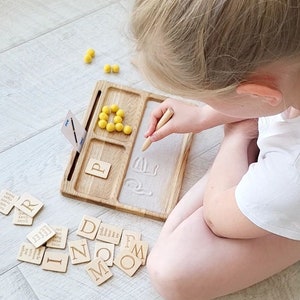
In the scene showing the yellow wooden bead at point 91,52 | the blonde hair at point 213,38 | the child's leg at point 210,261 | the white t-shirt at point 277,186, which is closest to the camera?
the blonde hair at point 213,38

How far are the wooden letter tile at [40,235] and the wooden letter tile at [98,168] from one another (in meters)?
0.13

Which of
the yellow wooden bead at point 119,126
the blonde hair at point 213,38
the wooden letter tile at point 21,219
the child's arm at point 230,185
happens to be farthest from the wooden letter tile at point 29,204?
the blonde hair at point 213,38

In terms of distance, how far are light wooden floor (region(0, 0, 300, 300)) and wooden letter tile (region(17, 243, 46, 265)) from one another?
0.5 inches

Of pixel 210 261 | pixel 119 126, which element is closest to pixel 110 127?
pixel 119 126

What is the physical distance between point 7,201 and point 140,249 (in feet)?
0.87

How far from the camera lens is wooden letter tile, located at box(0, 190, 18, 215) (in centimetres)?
99

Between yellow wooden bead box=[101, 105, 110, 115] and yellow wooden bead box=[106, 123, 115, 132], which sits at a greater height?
yellow wooden bead box=[101, 105, 110, 115]

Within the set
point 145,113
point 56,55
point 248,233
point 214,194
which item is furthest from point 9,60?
point 248,233

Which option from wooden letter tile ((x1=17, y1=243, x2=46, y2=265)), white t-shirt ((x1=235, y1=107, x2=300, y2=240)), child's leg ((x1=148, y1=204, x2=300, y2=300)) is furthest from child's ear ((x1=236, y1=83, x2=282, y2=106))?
wooden letter tile ((x1=17, y1=243, x2=46, y2=265))

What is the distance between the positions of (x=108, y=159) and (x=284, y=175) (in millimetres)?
452

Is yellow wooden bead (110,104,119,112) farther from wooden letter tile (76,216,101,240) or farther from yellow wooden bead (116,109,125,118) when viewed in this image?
wooden letter tile (76,216,101,240)

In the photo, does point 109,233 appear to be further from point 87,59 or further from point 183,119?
point 87,59

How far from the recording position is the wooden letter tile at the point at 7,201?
3.25 feet

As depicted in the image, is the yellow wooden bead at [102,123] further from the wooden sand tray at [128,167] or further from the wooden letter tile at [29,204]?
the wooden letter tile at [29,204]
